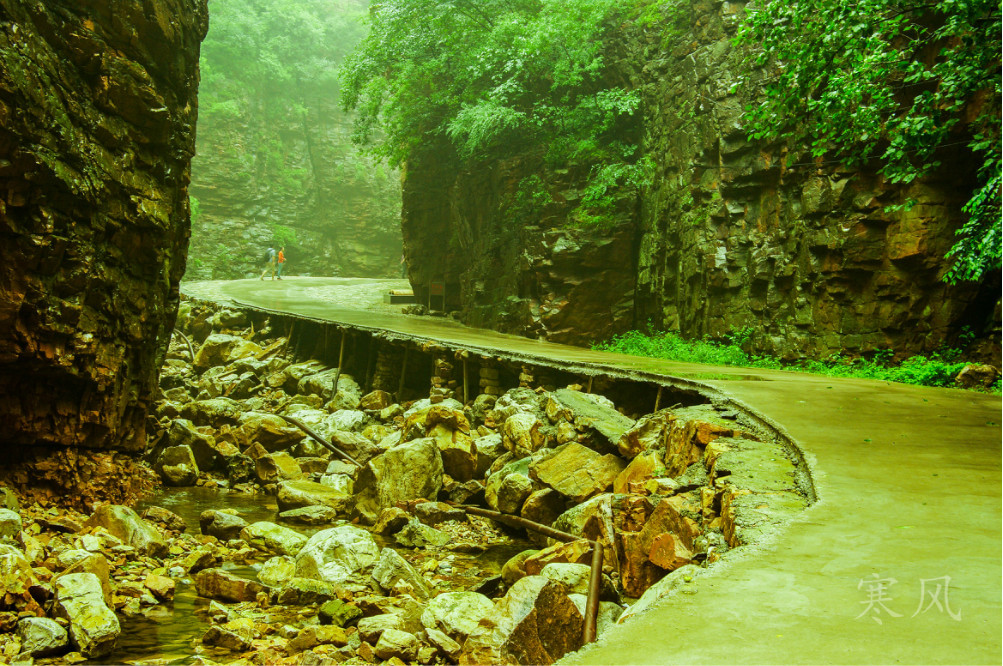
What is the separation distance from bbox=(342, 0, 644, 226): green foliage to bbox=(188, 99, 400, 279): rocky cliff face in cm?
2066

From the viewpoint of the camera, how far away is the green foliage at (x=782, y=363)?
369 inches

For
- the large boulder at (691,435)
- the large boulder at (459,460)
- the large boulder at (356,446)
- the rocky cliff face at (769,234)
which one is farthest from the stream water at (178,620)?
the rocky cliff face at (769,234)

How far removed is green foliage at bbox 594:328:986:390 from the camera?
9375mm

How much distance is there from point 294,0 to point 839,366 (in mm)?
44774

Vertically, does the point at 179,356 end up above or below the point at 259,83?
below

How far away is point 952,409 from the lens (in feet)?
21.5

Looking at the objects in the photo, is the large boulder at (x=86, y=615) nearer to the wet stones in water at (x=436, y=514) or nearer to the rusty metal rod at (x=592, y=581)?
the rusty metal rod at (x=592, y=581)

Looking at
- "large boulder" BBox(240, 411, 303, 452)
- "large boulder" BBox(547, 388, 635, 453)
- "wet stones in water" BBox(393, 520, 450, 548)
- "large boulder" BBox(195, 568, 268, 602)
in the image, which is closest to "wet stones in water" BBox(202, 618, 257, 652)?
"large boulder" BBox(195, 568, 268, 602)

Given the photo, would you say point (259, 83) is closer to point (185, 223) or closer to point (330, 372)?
point (330, 372)

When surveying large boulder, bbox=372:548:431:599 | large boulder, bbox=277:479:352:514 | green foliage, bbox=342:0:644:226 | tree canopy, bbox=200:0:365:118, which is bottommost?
large boulder, bbox=277:479:352:514

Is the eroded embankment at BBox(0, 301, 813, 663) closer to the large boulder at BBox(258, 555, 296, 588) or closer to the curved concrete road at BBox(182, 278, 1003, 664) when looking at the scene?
the large boulder at BBox(258, 555, 296, 588)

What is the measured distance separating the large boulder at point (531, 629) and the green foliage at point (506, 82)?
13.1m

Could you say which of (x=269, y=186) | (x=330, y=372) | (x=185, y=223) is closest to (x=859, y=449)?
(x=185, y=223)

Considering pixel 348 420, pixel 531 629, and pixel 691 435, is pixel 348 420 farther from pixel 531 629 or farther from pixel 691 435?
pixel 531 629
